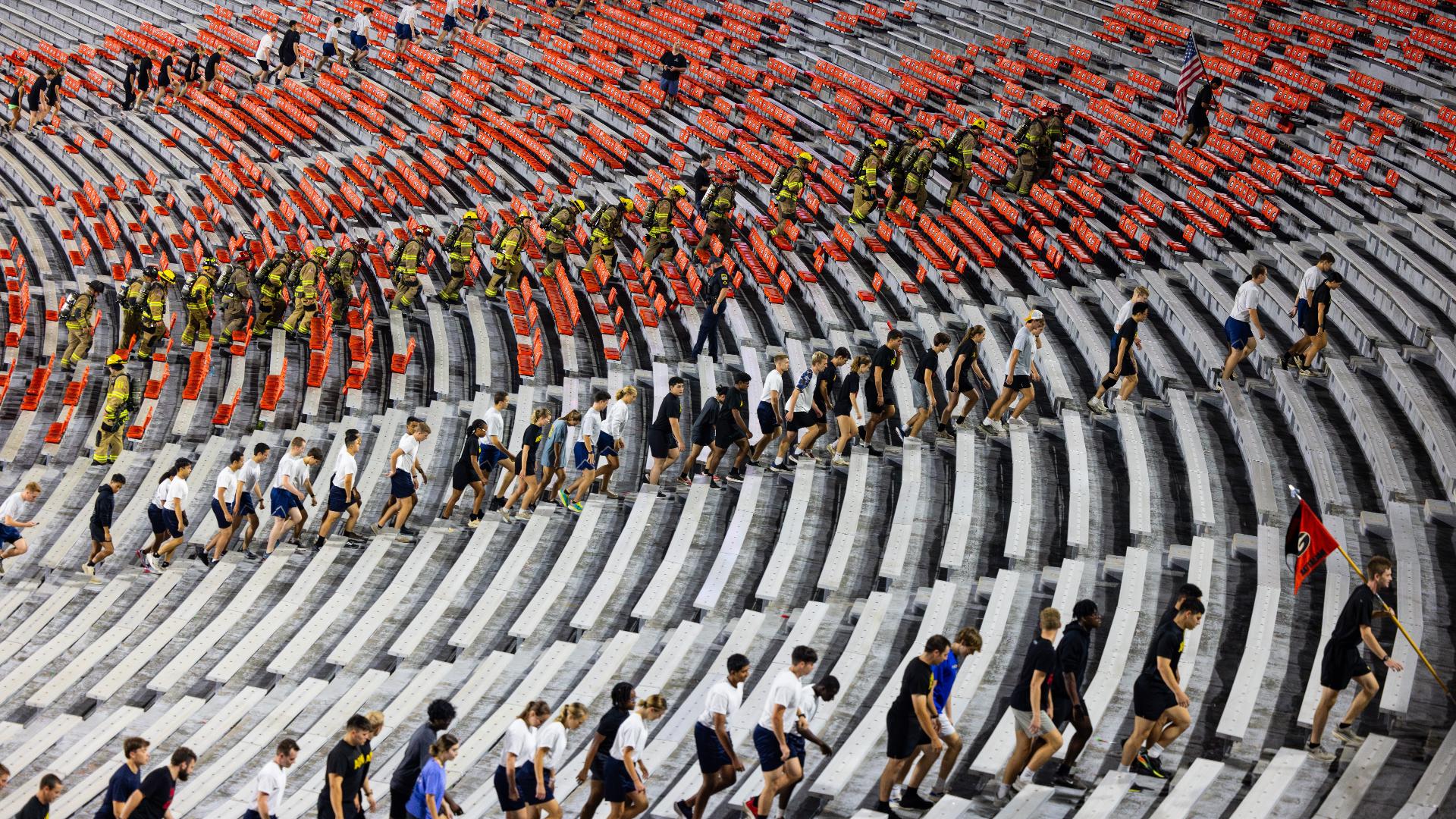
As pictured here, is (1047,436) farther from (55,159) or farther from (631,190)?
(55,159)

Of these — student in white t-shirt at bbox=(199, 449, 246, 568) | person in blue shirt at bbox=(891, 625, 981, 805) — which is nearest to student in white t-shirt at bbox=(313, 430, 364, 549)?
student in white t-shirt at bbox=(199, 449, 246, 568)

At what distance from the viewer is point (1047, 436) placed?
16078mm

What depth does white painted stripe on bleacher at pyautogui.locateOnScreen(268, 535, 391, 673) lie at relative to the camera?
13219 millimetres

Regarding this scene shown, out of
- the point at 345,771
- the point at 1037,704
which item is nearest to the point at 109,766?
the point at 345,771

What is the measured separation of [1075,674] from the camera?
9594 millimetres

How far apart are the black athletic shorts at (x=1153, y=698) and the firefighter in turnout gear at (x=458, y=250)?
15396mm

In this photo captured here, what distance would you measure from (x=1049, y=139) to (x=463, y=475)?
38.6ft

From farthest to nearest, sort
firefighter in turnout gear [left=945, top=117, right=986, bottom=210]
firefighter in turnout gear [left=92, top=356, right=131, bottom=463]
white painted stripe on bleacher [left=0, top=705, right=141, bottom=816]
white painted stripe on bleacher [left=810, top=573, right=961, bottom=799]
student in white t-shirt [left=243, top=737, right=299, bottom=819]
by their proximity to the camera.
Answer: firefighter in turnout gear [left=945, top=117, right=986, bottom=210] → firefighter in turnout gear [left=92, top=356, right=131, bottom=463] → white painted stripe on bleacher [left=0, top=705, right=141, bottom=816] → white painted stripe on bleacher [left=810, top=573, right=961, bottom=799] → student in white t-shirt [left=243, top=737, right=299, bottom=819]

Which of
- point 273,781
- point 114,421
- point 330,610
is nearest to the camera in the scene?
point 273,781

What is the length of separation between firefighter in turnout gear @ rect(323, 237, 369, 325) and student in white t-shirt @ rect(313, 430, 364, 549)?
689cm

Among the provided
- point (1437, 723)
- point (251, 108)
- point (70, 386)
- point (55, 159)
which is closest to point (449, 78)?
point (251, 108)

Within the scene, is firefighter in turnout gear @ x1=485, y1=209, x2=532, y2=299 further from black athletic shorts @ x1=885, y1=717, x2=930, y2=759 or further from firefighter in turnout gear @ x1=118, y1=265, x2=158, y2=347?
black athletic shorts @ x1=885, y1=717, x2=930, y2=759

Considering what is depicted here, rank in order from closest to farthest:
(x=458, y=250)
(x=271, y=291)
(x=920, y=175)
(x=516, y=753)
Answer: (x=516, y=753) < (x=271, y=291) < (x=458, y=250) < (x=920, y=175)

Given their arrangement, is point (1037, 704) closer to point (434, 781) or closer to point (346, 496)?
point (434, 781)
